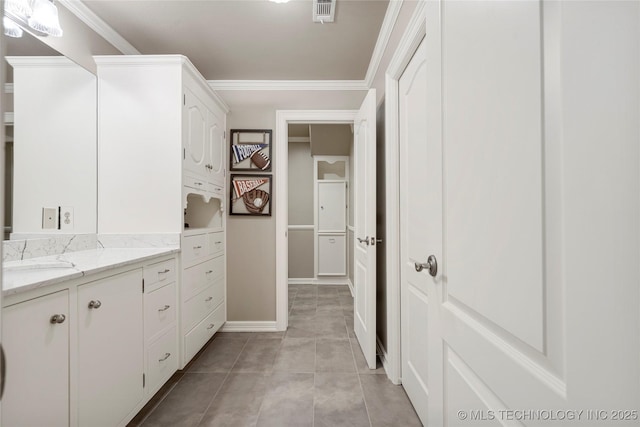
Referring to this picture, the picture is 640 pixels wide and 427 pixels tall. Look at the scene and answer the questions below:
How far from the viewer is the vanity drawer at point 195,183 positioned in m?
2.09

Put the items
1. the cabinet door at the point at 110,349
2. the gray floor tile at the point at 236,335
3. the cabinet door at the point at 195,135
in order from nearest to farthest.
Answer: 1. the cabinet door at the point at 110,349
2. the cabinet door at the point at 195,135
3. the gray floor tile at the point at 236,335

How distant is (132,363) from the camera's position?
1.48 metres

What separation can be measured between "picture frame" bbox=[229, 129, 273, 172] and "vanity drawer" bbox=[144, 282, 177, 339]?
4.65ft

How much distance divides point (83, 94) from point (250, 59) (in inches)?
51.5

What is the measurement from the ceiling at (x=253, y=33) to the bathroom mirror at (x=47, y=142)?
58cm

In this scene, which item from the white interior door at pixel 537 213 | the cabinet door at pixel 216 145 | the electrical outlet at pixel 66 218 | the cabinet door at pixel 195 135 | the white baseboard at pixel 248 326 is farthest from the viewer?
the white baseboard at pixel 248 326

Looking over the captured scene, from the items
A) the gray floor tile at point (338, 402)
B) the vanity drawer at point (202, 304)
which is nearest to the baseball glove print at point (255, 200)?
the vanity drawer at point (202, 304)

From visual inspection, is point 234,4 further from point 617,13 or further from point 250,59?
point 617,13

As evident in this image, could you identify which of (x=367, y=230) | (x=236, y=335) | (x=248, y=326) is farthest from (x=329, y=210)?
(x=367, y=230)

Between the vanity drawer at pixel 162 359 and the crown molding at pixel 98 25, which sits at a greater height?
the crown molding at pixel 98 25

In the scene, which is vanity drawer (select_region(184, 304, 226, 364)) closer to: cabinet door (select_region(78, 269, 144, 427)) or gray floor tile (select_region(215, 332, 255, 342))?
gray floor tile (select_region(215, 332, 255, 342))

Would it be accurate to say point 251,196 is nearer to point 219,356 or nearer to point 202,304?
point 202,304

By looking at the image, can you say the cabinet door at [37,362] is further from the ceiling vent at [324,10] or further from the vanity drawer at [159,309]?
the ceiling vent at [324,10]

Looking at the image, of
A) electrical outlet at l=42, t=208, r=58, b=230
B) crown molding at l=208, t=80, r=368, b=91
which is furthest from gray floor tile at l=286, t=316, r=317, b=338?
crown molding at l=208, t=80, r=368, b=91
